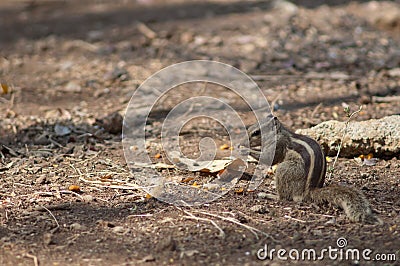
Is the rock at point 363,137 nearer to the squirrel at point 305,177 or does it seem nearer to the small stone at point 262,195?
the squirrel at point 305,177

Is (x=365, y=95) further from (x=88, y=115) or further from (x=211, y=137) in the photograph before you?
(x=88, y=115)

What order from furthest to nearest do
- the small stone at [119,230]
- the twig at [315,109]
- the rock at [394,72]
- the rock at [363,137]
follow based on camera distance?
the rock at [394,72], the twig at [315,109], the rock at [363,137], the small stone at [119,230]

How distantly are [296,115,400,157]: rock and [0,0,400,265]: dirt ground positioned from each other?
11 cm

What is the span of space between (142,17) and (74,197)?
215 inches

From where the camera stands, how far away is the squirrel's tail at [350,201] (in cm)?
378

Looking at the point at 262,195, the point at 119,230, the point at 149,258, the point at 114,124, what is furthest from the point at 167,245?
the point at 114,124

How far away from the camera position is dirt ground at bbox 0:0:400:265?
368 centimetres

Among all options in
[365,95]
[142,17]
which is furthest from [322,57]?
[142,17]

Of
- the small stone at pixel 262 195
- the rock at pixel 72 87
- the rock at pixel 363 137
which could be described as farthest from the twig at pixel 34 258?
the rock at pixel 72 87

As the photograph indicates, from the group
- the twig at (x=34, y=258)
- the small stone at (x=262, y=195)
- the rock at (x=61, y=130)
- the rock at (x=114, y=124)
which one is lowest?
the twig at (x=34, y=258)

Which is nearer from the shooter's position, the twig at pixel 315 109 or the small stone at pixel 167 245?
the small stone at pixel 167 245

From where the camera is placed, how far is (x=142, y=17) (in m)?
9.41

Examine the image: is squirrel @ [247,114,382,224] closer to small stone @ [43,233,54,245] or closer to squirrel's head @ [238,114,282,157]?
squirrel's head @ [238,114,282,157]

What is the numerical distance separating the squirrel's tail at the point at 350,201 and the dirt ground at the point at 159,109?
2.5 inches
